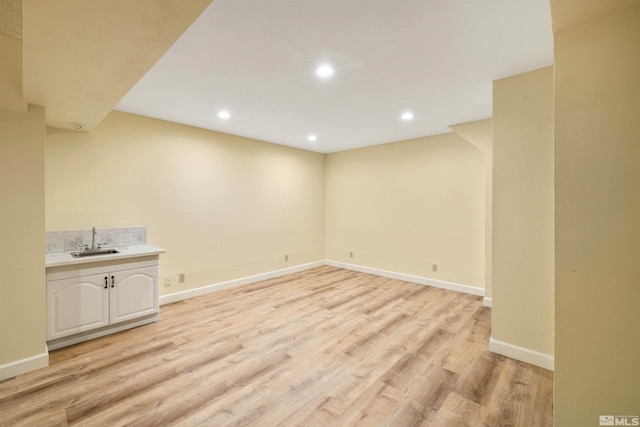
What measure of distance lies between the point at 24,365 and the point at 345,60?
354 centimetres

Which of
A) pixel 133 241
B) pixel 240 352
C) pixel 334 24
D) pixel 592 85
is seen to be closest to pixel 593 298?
pixel 592 85

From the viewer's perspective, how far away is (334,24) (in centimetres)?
164

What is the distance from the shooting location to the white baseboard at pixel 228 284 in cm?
366

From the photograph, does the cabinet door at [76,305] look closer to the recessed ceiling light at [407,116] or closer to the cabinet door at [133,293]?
the cabinet door at [133,293]

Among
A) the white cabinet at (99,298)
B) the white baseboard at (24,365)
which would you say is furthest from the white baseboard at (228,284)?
the white baseboard at (24,365)

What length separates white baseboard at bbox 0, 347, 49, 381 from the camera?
2.04 meters

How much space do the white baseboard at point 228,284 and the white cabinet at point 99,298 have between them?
0.62 m

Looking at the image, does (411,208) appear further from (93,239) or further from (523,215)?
(93,239)

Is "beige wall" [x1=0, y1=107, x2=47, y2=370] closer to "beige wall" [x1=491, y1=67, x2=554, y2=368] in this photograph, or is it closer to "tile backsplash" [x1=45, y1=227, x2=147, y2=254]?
"tile backsplash" [x1=45, y1=227, x2=147, y2=254]

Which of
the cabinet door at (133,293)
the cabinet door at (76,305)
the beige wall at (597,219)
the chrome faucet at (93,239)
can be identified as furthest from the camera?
the chrome faucet at (93,239)

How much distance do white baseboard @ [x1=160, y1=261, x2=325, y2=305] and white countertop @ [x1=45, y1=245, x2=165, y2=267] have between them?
2.75ft

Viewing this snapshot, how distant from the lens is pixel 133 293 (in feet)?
9.44

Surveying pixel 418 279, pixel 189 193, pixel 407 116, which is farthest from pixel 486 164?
pixel 189 193

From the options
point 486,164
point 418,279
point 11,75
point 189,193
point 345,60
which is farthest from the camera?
point 418,279
